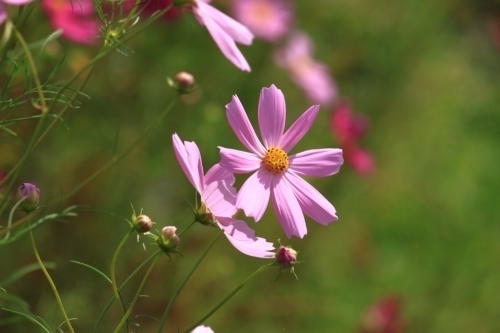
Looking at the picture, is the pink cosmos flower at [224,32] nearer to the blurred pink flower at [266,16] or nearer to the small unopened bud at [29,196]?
the small unopened bud at [29,196]

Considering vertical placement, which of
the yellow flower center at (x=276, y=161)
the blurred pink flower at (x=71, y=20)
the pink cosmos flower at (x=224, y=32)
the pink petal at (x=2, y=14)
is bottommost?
the blurred pink flower at (x=71, y=20)

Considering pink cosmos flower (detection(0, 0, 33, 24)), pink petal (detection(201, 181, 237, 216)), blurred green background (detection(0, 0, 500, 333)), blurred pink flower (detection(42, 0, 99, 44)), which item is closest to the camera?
pink cosmos flower (detection(0, 0, 33, 24))

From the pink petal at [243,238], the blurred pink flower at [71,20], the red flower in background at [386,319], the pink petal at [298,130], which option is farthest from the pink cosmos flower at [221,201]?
the red flower in background at [386,319]

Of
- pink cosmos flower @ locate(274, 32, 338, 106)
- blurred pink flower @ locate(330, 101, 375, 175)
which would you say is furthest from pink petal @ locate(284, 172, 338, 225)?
pink cosmos flower @ locate(274, 32, 338, 106)

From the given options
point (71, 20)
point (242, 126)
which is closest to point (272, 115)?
point (242, 126)

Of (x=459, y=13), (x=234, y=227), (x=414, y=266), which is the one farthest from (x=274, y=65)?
(x=234, y=227)

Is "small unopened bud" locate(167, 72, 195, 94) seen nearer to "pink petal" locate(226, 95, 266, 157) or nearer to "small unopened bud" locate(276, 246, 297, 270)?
"pink petal" locate(226, 95, 266, 157)
